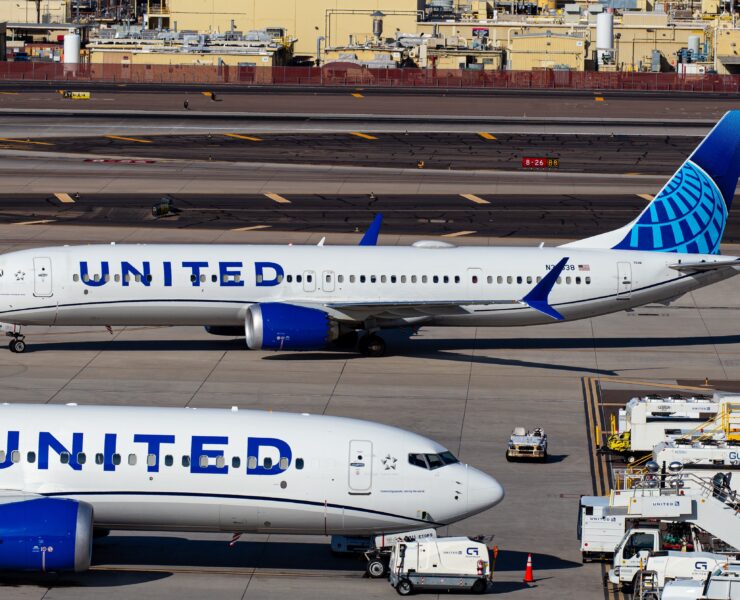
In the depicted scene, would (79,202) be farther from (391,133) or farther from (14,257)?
(391,133)

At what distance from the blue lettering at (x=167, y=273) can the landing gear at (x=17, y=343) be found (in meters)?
6.11

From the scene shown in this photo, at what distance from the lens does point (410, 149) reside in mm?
120125

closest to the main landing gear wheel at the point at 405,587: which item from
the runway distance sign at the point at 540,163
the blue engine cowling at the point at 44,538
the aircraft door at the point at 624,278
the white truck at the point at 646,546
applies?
the white truck at the point at 646,546

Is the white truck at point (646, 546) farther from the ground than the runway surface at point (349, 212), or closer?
closer

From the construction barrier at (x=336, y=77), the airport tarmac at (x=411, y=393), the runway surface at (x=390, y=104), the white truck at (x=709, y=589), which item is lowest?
the airport tarmac at (x=411, y=393)

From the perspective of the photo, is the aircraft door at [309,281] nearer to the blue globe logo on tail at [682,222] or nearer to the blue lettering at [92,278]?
the blue lettering at [92,278]

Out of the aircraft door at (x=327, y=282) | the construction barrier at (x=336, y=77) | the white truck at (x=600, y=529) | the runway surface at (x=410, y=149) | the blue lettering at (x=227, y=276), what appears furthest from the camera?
the construction barrier at (x=336, y=77)

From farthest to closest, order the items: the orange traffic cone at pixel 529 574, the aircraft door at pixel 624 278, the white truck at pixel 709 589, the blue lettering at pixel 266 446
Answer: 1. the aircraft door at pixel 624 278
2. the orange traffic cone at pixel 529 574
3. the blue lettering at pixel 266 446
4. the white truck at pixel 709 589

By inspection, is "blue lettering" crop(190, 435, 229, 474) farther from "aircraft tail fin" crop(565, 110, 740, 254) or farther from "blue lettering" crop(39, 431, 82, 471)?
"aircraft tail fin" crop(565, 110, 740, 254)

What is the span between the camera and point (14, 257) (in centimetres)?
5581

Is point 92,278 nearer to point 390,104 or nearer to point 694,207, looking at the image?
point 694,207

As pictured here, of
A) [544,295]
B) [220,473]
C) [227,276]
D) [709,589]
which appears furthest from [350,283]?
[709,589]

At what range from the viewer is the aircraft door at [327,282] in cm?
5653

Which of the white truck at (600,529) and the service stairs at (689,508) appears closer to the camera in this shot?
the service stairs at (689,508)
